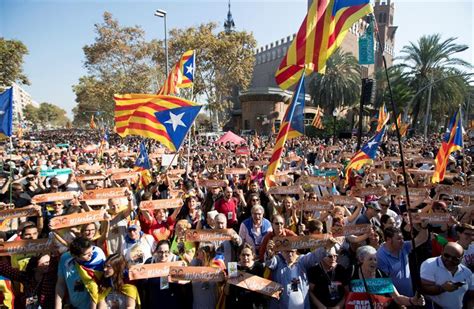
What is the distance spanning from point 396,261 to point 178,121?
4291 millimetres

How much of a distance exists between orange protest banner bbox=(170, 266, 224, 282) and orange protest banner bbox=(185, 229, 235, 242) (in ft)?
1.57

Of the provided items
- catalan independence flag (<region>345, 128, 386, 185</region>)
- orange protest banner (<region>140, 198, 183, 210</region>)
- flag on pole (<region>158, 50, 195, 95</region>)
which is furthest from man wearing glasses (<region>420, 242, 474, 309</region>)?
flag on pole (<region>158, 50, 195, 95</region>)

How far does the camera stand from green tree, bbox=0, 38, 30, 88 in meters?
24.3

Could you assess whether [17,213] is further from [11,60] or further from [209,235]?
[11,60]

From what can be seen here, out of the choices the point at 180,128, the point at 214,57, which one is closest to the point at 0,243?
the point at 180,128

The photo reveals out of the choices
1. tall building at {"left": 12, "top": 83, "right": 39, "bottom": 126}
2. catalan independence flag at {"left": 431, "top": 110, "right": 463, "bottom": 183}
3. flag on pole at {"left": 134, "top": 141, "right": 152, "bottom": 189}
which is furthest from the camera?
tall building at {"left": 12, "top": 83, "right": 39, "bottom": 126}

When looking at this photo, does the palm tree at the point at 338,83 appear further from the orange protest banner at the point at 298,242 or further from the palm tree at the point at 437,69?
the orange protest banner at the point at 298,242

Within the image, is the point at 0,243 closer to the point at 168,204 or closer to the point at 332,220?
the point at 168,204

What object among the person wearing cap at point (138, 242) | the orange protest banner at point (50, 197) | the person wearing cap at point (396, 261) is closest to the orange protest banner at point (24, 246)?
the person wearing cap at point (138, 242)

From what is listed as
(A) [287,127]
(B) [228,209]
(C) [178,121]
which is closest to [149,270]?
(B) [228,209]

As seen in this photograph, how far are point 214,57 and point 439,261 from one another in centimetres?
2931

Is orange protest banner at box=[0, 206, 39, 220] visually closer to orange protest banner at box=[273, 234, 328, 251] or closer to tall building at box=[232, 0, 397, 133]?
orange protest banner at box=[273, 234, 328, 251]

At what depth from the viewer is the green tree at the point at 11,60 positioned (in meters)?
24.3

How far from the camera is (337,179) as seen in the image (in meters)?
8.48
